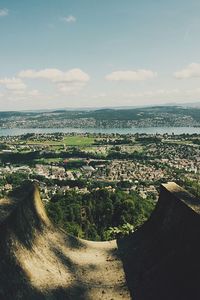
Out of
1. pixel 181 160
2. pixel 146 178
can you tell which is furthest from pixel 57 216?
pixel 181 160

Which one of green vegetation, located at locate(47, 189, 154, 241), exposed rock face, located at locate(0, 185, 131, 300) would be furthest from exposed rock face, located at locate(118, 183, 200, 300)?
green vegetation, located at locate(47, 189, 154, 241)

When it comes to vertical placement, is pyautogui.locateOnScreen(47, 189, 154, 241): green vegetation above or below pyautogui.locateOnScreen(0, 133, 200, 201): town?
above

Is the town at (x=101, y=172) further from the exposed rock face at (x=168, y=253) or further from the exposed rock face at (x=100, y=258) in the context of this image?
the exposed rock face at (x=100, y=258)

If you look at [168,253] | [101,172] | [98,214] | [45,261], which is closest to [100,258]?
[45,261]

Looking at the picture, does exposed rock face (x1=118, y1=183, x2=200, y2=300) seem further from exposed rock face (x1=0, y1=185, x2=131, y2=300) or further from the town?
the town

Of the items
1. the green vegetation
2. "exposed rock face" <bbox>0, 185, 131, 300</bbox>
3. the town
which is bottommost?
the town

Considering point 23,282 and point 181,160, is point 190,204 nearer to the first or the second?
point 23,282

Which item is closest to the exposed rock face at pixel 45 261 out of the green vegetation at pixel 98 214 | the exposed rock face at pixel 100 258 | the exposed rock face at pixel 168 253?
the exposed rock face at pixel 100 258

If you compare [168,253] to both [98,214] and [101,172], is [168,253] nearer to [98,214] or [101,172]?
[98,214]
